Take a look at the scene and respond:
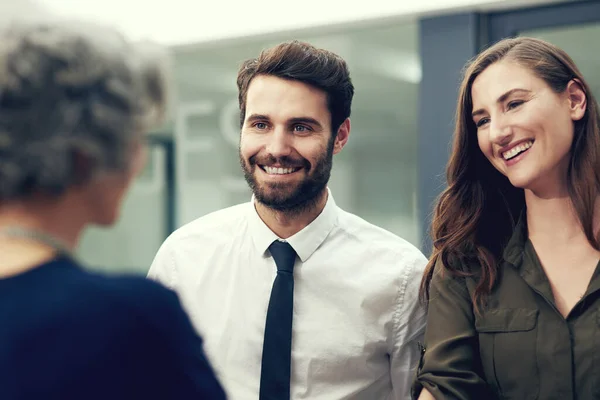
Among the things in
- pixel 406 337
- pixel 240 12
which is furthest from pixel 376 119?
pixel 406 337

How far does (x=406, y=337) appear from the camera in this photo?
1.75 metres

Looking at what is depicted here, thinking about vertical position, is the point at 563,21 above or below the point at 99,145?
above

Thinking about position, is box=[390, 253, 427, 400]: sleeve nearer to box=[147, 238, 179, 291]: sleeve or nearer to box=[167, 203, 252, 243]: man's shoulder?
box=[167, 203, 252, 243]: man's shoulder

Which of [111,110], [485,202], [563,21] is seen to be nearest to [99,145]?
[111,110]

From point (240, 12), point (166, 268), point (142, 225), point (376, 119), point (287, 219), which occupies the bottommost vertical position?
point (142, 225)

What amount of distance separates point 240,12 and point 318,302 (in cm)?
209

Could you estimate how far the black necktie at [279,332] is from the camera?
5.46ft

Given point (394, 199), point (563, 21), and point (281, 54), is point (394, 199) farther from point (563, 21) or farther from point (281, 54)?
point (281, 54)

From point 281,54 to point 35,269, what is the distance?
1.17 meters

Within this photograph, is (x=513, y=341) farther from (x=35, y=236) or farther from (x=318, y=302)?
(x=35, y=236)

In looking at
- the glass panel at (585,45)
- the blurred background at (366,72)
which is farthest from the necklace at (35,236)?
the glass panel at (585,45)

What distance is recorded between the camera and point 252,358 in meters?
1.72

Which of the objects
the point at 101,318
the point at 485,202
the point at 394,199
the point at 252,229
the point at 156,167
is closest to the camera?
the point at 101,318

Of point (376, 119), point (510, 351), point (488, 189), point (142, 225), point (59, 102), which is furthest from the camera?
point (142, 225)
